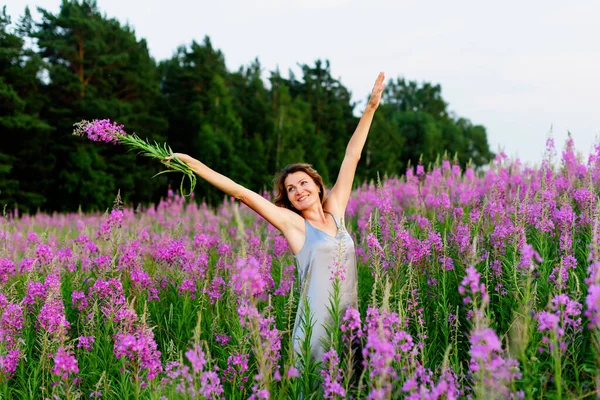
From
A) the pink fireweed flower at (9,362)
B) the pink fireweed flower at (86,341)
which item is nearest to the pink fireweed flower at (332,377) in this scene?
the pink fireweed flower at (86,341)

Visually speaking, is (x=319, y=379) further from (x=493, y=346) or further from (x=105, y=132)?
(x=105, y=132)

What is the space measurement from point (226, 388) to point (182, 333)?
1282 mm

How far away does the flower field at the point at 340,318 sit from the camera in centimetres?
309

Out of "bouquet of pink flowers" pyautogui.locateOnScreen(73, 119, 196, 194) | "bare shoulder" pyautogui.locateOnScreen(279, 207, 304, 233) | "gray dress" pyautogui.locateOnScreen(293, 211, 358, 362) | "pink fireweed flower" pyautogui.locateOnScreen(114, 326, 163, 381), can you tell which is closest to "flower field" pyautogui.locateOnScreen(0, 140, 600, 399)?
"pink fireweed flower" pyautogui.locateOnScreen(114, 326, 163, 381)

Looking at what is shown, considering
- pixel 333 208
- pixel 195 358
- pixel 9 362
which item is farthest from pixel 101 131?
pixel 195 358

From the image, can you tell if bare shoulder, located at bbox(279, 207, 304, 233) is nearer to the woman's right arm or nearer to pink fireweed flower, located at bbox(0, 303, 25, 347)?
the woman's right arm

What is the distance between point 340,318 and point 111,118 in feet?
76.2

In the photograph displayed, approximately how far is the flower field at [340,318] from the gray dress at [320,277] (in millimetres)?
134

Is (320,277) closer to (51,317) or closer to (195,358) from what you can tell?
(195,358)

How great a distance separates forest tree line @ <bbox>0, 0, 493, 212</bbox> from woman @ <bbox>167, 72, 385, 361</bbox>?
14.5 m

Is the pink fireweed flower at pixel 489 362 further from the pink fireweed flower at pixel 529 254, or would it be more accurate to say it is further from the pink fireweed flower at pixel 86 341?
the pink fireweed flower at pixel 86 341

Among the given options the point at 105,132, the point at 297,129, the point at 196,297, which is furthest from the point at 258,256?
the point at 297,129

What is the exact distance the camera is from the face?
4.70 metres

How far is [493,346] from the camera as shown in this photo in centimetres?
226
